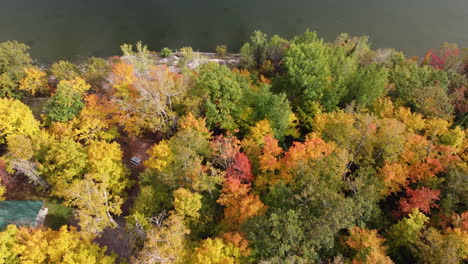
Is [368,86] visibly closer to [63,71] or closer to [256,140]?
[256,140]

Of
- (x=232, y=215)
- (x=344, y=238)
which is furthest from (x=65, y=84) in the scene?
(x=344, y=238)

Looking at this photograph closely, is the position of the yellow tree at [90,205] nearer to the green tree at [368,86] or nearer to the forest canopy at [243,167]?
the forest canopy at [243,167]

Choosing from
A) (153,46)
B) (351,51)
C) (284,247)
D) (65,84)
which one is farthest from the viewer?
(153,46)

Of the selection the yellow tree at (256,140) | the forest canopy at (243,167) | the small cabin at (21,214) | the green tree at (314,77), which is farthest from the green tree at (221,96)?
the small cabin at (21,214)

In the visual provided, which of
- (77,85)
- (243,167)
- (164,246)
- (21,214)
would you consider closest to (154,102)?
(77,85)

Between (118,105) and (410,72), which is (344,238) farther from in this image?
(118,105)

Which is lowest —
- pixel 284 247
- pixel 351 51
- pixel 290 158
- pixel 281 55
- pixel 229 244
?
pixel 229 244

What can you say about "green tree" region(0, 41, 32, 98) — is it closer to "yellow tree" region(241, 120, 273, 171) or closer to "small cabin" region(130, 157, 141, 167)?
"small cabin" region(130, 157, 141, 167)

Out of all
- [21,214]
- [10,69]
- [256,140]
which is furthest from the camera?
[10,69]
